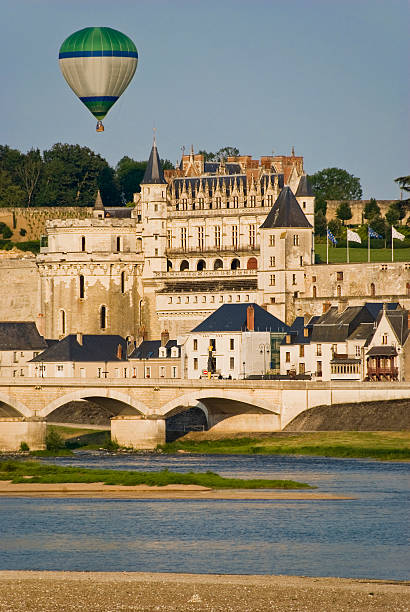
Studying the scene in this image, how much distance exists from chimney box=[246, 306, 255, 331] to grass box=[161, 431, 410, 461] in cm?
1701

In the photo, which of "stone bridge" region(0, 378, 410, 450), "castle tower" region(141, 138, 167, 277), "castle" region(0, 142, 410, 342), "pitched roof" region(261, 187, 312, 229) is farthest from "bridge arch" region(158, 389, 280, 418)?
"castle tower" region(141, 138, 167, 277)

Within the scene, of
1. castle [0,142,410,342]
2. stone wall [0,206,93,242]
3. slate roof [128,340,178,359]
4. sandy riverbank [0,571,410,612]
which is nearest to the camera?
sandy riverbank [0,571,410,612]

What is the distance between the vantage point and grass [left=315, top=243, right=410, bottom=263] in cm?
13038

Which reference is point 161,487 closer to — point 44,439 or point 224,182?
point 44,439

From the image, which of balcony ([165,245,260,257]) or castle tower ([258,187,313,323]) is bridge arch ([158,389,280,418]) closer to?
castle tower ([258,187,313,323])

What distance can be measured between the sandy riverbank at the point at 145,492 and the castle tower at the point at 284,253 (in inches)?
2028

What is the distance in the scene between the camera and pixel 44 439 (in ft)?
258

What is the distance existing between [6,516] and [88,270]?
2714 inches

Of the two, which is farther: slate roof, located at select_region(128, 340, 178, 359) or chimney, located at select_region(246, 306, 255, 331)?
slate roof, located at select_region(128, 340, 178, 359)

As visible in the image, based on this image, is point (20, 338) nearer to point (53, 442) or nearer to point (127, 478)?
point (53, 442)

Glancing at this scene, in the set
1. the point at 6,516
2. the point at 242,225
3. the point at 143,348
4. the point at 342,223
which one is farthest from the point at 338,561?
the point at 342,223

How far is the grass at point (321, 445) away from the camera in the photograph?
237 feet

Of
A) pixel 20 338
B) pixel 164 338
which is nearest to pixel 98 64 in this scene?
pixel 164 338

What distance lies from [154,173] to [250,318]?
2678 centimetres
